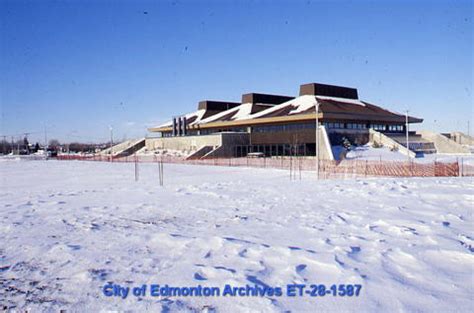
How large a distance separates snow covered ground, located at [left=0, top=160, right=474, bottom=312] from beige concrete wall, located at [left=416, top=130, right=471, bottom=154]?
40711 millimetres

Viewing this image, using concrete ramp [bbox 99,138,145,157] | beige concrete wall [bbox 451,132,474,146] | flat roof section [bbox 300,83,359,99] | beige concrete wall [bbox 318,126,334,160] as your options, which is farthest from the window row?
beige concrete wall [bbox 451,132,474,146]

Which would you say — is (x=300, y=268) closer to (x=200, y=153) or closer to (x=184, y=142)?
(x=200, y=153)

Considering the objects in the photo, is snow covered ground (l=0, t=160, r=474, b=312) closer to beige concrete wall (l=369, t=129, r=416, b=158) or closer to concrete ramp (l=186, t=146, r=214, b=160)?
beige concrete wall (l=369, t=129, r=416, b=158)

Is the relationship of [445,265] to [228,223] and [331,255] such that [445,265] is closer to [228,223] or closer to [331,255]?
[331,255]

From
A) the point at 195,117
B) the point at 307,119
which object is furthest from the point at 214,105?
the point at 307,119

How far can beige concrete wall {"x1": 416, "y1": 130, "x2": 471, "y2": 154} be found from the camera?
4878 centimetres

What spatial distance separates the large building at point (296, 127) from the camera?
4859 cm

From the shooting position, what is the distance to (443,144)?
5103 cm

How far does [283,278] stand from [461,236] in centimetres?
423

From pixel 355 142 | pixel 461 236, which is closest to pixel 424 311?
pixel 461 236

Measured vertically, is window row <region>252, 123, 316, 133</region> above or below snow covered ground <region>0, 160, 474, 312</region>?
above

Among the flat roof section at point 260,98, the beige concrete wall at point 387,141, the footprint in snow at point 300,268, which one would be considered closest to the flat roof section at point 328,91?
the flat roof section at point 260,98

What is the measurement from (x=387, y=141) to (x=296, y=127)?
1093 centimetres

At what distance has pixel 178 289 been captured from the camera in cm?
547
